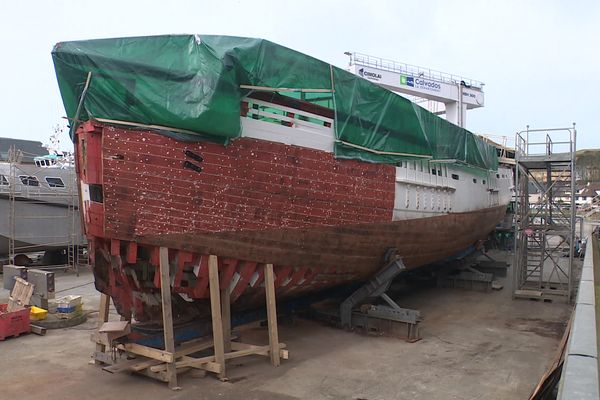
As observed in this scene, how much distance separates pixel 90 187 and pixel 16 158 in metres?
14.1

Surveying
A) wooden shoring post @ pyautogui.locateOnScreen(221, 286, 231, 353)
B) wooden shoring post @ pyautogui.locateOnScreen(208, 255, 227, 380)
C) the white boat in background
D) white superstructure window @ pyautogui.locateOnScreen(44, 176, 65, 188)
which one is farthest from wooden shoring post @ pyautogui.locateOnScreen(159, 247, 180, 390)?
white superstructure window @ pyautogui.locateOnScreen(44, 176, 65, 188)

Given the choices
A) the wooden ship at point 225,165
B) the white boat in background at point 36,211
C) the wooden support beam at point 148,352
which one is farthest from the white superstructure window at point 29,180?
the wooden support beam at point 148,352

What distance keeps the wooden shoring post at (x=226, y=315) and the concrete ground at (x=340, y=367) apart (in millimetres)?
329

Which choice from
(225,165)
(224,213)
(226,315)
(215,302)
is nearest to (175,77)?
(225,165)

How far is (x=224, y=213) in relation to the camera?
643cm

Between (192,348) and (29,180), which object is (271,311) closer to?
(192,348)

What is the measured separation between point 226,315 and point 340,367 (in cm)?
183

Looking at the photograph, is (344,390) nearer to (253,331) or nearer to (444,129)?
(253,331)

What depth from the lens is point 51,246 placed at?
1769 centimetres

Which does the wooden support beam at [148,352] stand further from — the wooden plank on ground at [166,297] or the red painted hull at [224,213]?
the red painted hull at [224,213]

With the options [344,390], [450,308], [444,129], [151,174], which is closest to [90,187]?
[151,174]

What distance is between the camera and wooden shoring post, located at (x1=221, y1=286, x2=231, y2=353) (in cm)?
683

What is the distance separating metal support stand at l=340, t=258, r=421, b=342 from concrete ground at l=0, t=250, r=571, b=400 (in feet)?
A: 0.86

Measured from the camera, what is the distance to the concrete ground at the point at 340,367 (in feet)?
19.9
